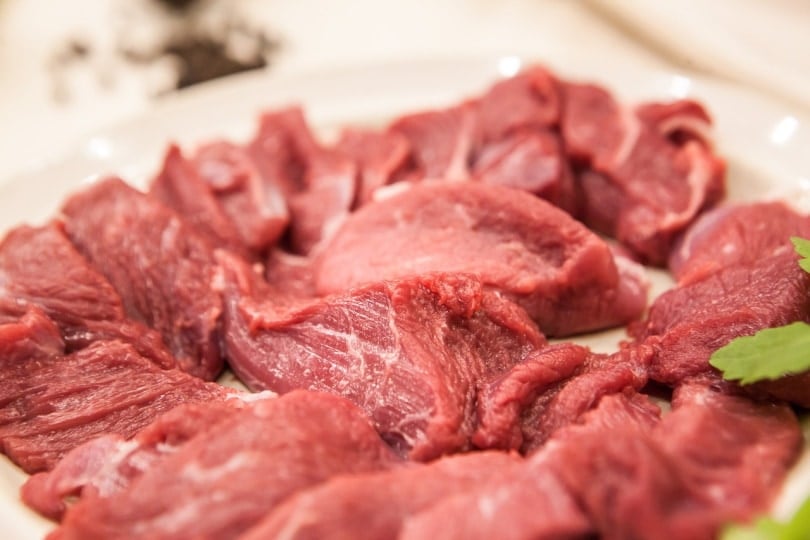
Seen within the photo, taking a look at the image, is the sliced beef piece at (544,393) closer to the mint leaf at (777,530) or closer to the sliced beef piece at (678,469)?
the sliced beef piece at (678,469)

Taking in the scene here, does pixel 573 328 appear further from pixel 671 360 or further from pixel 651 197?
pixel 651 197

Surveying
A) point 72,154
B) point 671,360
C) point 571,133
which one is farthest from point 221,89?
point 671,360

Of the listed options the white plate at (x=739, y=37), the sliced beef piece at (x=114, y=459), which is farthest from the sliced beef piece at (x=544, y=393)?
the white plate at (x=739, y=37)

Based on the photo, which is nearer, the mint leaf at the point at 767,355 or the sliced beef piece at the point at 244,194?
the mint leaf at the point at 767,355

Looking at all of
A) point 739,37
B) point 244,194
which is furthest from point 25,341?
point 739,37

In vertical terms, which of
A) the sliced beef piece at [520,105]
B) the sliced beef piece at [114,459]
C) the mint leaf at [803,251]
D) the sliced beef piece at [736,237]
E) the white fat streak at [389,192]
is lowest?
the sliced beef piece at [114,459]

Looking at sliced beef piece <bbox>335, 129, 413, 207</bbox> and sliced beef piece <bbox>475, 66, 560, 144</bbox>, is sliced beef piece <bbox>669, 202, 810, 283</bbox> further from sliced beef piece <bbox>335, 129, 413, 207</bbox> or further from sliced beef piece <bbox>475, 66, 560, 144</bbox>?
sliced beef piece <bbox>335, 129, 413, 207</bbox>

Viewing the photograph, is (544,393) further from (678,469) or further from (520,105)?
(520,105)
